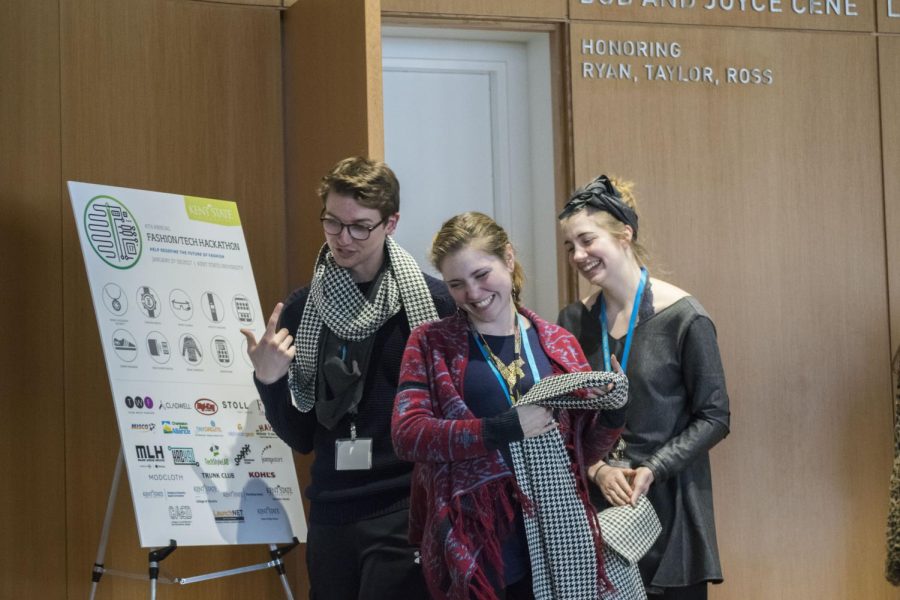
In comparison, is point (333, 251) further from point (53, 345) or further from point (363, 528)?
point (53, 345)

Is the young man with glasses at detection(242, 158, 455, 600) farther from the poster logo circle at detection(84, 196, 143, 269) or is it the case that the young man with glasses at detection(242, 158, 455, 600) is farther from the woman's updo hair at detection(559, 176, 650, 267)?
the poster logo circle at detection(84, 196, 143, 269)

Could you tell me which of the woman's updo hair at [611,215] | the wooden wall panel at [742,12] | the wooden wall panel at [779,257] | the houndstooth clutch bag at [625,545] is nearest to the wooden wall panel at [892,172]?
the wooden wall panel at [779,257]

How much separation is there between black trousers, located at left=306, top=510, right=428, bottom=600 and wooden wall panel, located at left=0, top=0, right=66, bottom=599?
5.73ft

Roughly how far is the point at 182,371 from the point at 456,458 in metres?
1.57

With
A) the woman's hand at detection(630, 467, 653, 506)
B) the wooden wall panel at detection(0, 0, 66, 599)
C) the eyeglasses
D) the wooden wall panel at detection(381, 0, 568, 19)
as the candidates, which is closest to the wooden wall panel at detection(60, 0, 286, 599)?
the wooden wall panel at detection(0, 0, 66, 599)

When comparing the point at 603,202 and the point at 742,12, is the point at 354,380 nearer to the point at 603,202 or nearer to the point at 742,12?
the point at 603,202

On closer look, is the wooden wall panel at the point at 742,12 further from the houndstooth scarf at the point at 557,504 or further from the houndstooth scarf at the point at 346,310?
the houndstooth scarf at the point at 557,504

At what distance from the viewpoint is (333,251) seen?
2787 millimetres

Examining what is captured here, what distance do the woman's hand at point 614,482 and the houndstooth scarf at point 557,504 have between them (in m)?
0.40

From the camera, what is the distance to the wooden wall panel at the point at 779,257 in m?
4.68

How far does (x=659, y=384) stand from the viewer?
3.16m

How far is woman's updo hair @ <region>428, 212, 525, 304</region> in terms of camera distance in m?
2.51

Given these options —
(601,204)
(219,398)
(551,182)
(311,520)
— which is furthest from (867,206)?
(311,520)

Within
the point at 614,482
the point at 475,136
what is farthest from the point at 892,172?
the point at 614,482
